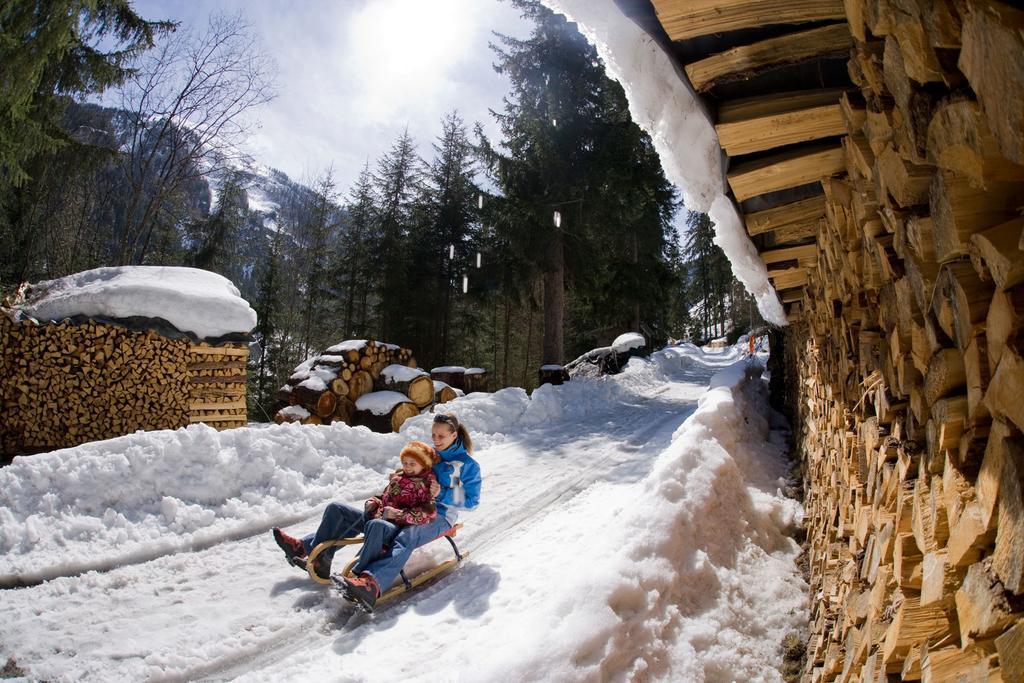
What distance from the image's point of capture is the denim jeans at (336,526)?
4.07 meters

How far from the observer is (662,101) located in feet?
8.54

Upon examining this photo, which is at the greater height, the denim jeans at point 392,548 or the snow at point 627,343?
the snow at point 627,343

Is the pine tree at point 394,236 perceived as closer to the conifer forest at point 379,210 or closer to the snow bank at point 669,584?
the conifer forest at point 379,210

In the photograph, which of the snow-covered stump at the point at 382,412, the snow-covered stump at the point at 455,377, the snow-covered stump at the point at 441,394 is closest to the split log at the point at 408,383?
the snow-covered stump at the point at 382,412

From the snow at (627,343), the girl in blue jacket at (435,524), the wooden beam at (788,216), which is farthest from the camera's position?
the snow at (627,343)

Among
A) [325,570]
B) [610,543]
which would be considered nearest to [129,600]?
[325,570]

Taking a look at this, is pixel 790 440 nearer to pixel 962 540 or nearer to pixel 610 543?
pixel 610 543

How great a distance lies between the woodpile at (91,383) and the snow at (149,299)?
27cm

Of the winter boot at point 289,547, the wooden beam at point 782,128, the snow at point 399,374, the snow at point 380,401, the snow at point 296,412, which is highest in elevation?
the wooden beam at point 782,128

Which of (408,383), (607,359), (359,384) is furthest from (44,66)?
(607,359)

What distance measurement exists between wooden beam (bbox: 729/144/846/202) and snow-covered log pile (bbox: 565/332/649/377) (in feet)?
42.0

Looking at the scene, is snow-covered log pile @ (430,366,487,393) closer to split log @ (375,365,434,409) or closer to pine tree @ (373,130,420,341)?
split log @ (375,365,434,409)

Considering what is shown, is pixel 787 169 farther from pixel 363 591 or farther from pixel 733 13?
pixel 363 591

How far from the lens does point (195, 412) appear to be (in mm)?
8680
